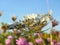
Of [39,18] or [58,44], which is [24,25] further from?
[58,44]

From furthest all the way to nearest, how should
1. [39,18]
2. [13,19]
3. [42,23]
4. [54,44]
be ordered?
[13,19] < [39,18] < [42,23] < [54,44]

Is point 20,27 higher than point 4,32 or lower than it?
higher

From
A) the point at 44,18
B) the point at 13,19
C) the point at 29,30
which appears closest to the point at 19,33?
the point at 29,30

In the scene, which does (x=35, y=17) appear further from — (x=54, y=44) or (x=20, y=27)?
(x=54, y=44)

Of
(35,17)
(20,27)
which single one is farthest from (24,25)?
(35,17)

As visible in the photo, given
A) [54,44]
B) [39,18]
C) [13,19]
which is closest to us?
[54,44]

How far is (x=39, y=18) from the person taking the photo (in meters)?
1.27

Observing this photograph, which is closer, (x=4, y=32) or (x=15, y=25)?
(x=15, y=25)

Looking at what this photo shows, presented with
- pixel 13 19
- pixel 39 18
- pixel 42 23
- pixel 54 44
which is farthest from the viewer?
pixel 13 19

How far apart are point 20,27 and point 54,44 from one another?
0.38 metres

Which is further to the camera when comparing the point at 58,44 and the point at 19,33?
the point at 19,33

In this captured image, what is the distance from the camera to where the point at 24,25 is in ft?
4.02

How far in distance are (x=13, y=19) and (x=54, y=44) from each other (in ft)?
2.00

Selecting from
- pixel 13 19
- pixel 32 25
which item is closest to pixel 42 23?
pixel 32 25
